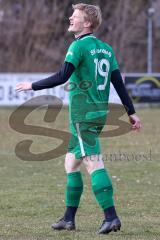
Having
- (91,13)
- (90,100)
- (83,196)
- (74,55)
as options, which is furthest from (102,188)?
(83,196)

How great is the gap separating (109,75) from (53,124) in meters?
14.3

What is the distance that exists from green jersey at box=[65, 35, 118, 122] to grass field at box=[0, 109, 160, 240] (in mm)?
1086

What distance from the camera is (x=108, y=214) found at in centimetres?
659

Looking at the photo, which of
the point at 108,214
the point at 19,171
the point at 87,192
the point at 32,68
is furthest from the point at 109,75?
the point at 32,68

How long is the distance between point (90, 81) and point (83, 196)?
2794 mm

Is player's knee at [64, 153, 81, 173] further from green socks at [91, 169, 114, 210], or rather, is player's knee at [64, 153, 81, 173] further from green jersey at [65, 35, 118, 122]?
green jersey at [65, 35, 118, 122]

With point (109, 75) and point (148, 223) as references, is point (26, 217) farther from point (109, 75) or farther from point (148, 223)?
point (109, 75)

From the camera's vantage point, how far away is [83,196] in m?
9.11

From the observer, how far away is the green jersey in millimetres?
6578

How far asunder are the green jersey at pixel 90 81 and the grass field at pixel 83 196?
1.09 metres

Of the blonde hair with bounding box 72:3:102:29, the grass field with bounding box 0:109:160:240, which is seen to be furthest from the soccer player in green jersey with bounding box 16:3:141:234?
the grass field with bounding box 0:109:160:240

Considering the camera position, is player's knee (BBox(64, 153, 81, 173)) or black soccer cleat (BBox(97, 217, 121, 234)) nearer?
black soccer cleat (BBox(97, 217, 121, 234))

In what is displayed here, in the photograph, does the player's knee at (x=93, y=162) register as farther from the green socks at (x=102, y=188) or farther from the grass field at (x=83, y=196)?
the grass field at (x=83, y=196)

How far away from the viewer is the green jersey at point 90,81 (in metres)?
6.58
